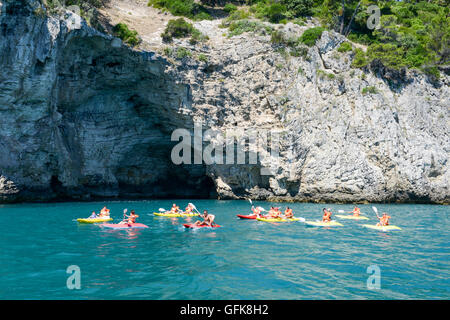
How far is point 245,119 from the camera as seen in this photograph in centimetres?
3575

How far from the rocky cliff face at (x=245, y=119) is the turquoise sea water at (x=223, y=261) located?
496 inches

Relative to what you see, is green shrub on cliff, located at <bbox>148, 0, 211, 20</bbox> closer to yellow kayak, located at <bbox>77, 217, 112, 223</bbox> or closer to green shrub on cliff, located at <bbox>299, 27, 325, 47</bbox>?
green shrub on cliff, located at <bbox>299, 27, 325, 47</bbox>

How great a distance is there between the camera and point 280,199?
1404 inches

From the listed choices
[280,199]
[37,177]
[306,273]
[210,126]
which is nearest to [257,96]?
[210,126]

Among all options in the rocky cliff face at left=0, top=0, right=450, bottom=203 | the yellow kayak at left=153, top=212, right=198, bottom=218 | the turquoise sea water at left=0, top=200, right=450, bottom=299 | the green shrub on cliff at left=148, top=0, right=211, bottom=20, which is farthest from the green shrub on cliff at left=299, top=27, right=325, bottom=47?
the turquoise sea water at left=0, top=200, right=450, bottom=299

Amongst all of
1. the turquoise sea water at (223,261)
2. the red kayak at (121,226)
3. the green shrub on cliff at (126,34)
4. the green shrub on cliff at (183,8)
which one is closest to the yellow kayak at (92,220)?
the turquoise sea water at (223,261)

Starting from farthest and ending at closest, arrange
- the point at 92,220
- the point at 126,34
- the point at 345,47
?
the point at 345,47 → the point at 126,34 → the point at 92,220

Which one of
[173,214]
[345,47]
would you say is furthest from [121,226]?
[345,47]

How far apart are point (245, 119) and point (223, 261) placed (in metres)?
25.3

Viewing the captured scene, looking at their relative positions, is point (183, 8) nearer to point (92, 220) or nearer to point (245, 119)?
point (245, 119)

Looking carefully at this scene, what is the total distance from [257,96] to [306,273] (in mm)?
27025

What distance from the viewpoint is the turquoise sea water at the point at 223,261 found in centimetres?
864

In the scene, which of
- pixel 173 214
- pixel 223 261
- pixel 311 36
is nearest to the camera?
pixel 223 261

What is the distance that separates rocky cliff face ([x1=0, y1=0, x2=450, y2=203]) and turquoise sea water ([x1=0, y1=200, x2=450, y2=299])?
1261 cm
